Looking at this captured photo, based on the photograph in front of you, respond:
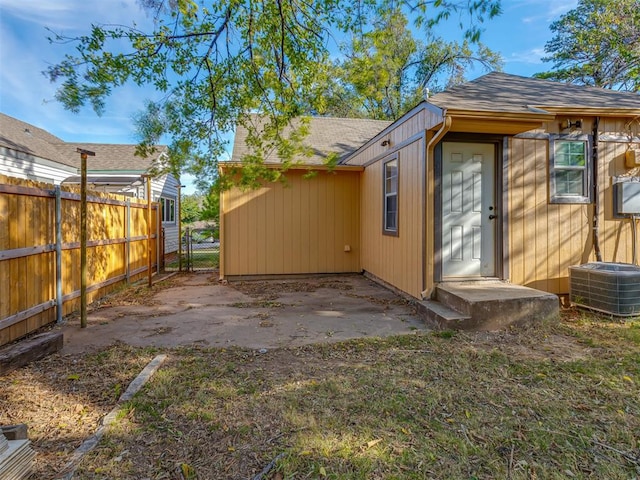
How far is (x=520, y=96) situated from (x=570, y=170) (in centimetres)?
139

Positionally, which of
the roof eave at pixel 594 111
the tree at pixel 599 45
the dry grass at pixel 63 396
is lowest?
the dry grass at pixel 63 396

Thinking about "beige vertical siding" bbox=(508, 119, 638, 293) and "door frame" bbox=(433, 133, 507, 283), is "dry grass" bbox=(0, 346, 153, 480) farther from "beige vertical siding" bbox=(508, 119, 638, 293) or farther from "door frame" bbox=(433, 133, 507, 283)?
"beige vertical siding" bbox=(508, 119, 638, 293)

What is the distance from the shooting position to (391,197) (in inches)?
252

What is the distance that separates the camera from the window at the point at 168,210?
13.0m

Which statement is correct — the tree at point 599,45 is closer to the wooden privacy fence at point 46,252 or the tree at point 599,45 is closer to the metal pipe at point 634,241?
the metal pipe at point 634,241

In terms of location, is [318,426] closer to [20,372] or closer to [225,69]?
[20,372]

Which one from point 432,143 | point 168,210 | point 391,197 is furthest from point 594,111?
point 168,210

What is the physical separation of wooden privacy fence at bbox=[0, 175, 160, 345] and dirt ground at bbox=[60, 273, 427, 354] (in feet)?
1.28

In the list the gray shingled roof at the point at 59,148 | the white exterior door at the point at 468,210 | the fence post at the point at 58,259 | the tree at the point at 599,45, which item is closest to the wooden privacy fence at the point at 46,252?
the fence post at the point at 58,259

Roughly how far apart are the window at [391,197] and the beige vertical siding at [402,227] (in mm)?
146

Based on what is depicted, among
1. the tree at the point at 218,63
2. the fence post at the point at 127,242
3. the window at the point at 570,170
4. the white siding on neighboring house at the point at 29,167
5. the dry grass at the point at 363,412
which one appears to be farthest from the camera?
the white siding on neighboring house at the point at 29,167

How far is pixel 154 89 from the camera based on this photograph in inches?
176

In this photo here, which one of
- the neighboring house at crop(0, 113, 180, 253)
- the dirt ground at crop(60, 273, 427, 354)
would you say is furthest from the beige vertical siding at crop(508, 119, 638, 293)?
the neighboring house at crop(0, 113, 180, 253)

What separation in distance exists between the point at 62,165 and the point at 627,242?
1430 centimetres
